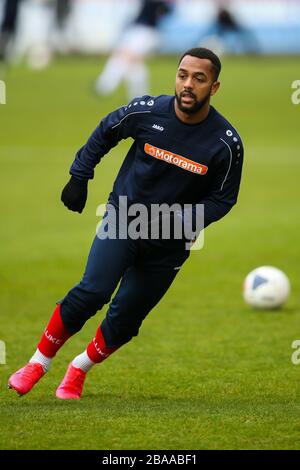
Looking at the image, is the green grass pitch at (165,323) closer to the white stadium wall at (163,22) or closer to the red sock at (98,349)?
the red sock at (98,349)

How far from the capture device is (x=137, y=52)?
26781 mm

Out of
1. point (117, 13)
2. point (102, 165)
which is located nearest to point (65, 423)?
point (102, 165)

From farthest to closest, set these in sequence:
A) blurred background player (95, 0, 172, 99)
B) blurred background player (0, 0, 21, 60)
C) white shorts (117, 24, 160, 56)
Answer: blurred background player (0, 0, 21, 60), white shorts (117, 24, 160, 56), blurred background player (95, 0, 172, 99)

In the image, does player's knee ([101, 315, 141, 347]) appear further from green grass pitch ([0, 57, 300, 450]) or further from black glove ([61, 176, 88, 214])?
black glove ([61, 176, 88, 214])

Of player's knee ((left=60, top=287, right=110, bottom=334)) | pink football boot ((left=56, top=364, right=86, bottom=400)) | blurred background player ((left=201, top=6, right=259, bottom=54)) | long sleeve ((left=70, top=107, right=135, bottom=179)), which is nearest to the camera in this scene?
player's knee ((left=60, top=287, right=110, bottom=334))

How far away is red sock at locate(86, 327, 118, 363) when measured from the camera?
745cm

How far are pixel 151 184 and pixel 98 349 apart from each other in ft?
4.10

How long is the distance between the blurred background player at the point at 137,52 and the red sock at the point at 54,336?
18.4m

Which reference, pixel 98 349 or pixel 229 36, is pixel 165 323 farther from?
pixel 229 36

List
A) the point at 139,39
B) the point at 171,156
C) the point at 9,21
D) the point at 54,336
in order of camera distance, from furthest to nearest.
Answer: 1. the point at 9,21
2. the point at 139,39
3. the point at 54,336
4. the point at 171,156

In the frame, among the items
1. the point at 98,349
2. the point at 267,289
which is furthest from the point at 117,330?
the point at 267,289

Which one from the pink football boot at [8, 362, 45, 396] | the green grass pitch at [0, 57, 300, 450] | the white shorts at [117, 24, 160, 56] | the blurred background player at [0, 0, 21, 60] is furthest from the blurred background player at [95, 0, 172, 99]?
the pink football boot at [8, 362, 45, 396]
